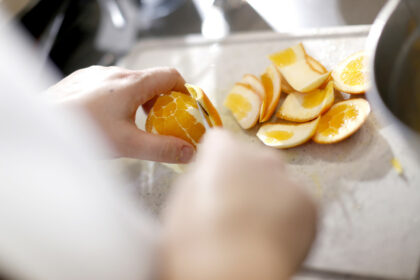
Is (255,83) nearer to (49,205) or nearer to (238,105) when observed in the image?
(238,105)

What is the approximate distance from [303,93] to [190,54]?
0.39m

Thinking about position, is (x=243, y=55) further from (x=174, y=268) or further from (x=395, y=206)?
(x=174, y=268)

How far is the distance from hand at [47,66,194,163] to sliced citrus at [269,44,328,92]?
0.27 meters

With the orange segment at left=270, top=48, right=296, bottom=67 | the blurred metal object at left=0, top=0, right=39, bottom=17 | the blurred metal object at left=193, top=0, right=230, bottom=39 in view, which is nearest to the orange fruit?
the orange segment at left=270, top=48, right=296, bottom=67

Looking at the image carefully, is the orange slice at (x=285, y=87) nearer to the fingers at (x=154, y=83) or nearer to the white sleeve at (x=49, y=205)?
the fingers at (x=154, y=83)

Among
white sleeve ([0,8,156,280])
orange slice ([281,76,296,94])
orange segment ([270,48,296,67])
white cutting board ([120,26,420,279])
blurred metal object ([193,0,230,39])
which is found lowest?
white cutting board ([120,26,420,279])

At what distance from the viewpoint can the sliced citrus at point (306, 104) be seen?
78 cm

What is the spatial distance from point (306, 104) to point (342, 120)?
0.28 ft

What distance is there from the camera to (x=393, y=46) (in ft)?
2.45

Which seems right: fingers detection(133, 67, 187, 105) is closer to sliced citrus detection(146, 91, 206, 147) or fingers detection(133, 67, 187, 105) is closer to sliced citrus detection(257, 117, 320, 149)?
sliced citrus detection(146, 91, 206, 147)

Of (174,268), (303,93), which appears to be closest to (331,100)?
(303,93)

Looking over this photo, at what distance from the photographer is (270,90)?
33.8 inches

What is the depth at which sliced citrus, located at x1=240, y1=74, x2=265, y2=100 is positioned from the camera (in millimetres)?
859

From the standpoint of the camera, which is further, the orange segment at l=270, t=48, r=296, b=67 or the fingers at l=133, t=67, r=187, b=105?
the orange segment at l=270, t=48, r=296, b=67
